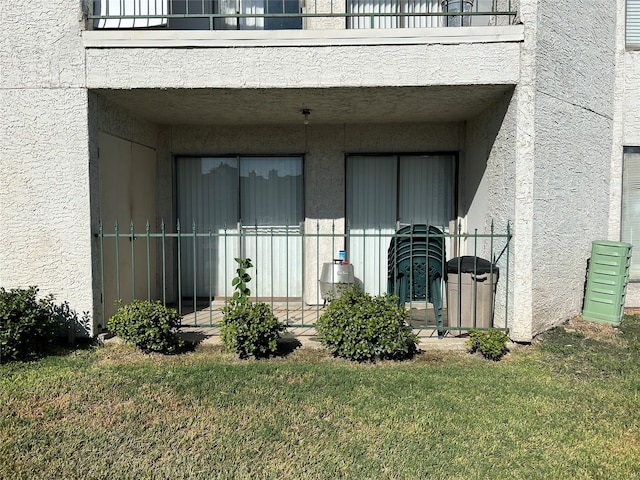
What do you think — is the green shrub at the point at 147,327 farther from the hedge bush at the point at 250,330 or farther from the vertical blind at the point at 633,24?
the vertical blind at the point at 633,24

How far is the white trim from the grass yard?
3.46 metres

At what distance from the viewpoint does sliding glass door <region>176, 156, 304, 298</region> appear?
8117mm

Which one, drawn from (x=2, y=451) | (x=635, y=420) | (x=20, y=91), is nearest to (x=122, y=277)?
(x=20, y=91)

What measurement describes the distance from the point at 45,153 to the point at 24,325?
1.94m

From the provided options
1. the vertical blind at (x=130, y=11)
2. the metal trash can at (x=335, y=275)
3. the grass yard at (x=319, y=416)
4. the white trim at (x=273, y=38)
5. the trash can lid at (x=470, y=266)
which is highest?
the vertical blind at (x=130, y=11)

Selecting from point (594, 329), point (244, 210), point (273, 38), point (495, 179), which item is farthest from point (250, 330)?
point (594, 329)

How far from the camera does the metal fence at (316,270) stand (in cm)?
595

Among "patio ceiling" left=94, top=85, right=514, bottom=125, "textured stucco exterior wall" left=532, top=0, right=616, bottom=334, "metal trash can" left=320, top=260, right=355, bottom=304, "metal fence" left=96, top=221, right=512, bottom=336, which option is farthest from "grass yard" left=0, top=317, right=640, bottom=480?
"patio ceiling" left=94, top=85, right=514, bottom=125

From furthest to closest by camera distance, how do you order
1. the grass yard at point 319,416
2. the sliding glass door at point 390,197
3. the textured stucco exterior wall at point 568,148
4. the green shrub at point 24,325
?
the sliding glass door at point 390,197 → the textured stucco exterior wall at point 568,148 → the green shrub at point 24,325 → the grass yard at point 319,416

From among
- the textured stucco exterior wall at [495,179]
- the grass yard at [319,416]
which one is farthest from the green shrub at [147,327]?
the textured stucco exterior wall at [495,179]

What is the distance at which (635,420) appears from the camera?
394 cm

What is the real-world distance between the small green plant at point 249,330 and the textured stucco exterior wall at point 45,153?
69.2 inches

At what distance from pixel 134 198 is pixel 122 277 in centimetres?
119

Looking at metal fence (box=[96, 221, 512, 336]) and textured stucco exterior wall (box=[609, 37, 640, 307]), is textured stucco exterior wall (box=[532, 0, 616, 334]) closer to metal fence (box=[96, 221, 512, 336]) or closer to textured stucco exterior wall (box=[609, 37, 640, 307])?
textured stucco exterior wall (box=[609, 37, 640, 307])
